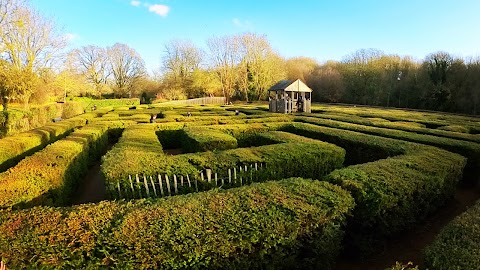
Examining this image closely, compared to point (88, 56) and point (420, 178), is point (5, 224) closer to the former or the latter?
point (420, 178)

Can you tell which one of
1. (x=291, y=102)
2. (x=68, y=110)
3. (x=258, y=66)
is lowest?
(x=68, y=110)

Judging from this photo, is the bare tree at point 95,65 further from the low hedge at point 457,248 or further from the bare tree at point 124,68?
the low hedge at point 457,248

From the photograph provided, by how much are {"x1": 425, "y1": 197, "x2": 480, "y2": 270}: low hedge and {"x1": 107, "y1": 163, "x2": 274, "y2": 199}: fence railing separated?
13.0 ft

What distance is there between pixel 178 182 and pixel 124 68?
60.3 metres

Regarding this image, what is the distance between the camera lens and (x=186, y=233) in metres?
3.60

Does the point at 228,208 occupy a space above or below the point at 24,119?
below

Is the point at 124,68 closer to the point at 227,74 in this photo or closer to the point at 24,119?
the point at 227,74

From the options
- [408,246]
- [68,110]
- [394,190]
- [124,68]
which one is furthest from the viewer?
[124,68]

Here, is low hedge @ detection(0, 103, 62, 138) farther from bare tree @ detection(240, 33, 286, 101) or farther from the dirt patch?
bare tree @ detection(240, 33, 286, 101)

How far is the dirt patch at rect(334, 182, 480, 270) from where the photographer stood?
517 cm

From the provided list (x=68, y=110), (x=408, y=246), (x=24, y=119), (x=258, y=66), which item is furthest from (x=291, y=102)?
(x=258, y=66)

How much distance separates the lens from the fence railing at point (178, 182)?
5.99 metres

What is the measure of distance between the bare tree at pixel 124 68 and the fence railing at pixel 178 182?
187ft

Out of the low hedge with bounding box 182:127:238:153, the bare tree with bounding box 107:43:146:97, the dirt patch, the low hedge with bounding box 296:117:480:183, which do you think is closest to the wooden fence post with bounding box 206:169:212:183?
the dirt patch
